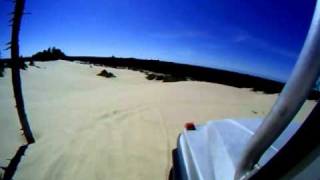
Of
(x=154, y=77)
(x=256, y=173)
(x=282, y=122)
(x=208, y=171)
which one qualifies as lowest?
(x=154, y=77)

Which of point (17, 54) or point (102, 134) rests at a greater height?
point (17, 54)

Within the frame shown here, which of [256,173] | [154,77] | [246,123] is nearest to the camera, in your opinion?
[256,173]

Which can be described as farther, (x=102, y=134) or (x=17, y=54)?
(x=102, y=134)

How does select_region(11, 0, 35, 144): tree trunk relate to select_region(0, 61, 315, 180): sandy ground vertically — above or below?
above

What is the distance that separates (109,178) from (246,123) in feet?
8.29

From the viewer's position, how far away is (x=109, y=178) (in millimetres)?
4688

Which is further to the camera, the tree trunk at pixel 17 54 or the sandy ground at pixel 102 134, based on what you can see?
the tree trunk at pixel 17 54

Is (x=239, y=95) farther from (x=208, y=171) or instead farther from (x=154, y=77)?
(x=208, y=171)

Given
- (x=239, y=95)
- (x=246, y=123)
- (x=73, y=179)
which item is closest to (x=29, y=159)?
(x=73, y=179)

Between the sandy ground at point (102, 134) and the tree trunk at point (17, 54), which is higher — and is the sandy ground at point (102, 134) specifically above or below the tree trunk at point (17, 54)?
below

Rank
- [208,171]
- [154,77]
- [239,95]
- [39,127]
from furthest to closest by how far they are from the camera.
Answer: [154,77]
[239,95]
[39,127]
[208,171]

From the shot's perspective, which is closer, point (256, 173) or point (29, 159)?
point (256, 173)

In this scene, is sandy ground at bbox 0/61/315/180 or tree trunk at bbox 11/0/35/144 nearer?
sandy ground at bbox 0/61/315/180

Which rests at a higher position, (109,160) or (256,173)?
(256,173)
